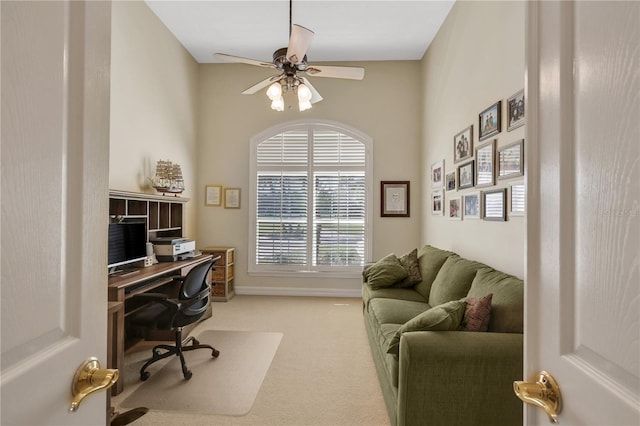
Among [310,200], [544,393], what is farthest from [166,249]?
[544,393]

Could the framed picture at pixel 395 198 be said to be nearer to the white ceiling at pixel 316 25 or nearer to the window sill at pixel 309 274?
the window sill at pixel 309 274

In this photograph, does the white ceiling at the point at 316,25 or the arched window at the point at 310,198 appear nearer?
the white ceiling at the point at 316,25

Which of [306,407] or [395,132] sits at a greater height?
[395,132]

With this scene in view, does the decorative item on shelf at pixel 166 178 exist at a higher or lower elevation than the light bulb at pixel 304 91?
lower

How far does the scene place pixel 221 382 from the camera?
2.73m

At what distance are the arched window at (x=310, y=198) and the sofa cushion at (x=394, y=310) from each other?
7.58ft

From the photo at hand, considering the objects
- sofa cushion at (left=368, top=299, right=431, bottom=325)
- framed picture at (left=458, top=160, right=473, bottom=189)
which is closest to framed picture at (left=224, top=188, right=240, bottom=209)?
sofa cushion at (left=368, top=299, right=431, bottom=325)

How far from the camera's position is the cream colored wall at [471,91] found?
2.61 meters

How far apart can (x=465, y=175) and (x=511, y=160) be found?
0.95 metres

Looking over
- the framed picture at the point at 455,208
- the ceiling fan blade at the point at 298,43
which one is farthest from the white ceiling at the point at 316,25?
the framed picture at the point at 455,208
